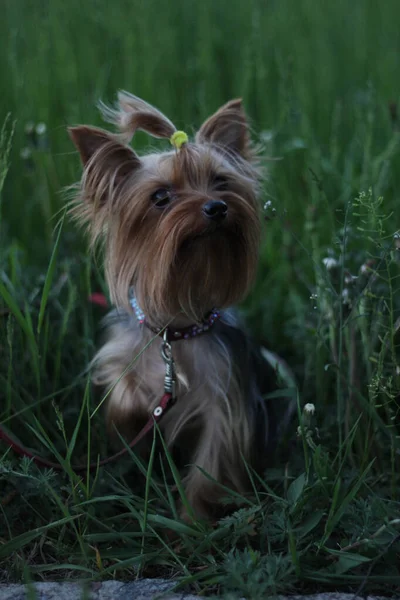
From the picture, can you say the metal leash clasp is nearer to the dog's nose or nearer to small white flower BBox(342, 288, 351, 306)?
the dog's nose

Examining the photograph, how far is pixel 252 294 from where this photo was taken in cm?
371

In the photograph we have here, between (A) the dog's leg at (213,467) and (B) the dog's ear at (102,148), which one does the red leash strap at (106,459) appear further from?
(B) the dog's ear at (102,148)

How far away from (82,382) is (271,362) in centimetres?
79

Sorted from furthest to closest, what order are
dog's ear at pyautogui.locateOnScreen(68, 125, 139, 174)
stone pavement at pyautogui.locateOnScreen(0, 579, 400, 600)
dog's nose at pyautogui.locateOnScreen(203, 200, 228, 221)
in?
dog's ear at pyautogui.locateOnScreen(68, 125, 139, 174)
dog's nose at pyautogui.locateOnScreen(203, 200, 228, 221)
stone pavement at pyautogui.locateOnScreen(0, 579, 400, 600)

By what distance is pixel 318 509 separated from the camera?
211 centimetres

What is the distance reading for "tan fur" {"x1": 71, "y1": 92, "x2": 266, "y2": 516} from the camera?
2.39 m

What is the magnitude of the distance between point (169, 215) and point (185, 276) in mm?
242

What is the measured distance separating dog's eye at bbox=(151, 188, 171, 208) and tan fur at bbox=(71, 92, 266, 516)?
0.02 meters

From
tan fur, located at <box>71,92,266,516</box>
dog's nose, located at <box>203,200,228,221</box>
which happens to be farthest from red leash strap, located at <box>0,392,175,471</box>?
dog's nose, located at <box>203,200,228,221</box>

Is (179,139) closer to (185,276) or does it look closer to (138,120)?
(138,120)

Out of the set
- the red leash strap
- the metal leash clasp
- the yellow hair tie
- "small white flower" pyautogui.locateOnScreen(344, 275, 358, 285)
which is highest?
the yellow hair tie

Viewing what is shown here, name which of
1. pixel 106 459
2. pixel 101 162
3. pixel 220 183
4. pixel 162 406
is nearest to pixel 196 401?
pixel 162 406

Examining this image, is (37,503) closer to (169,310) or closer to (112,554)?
(112,554)

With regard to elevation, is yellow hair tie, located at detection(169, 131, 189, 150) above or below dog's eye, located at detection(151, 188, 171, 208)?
above
